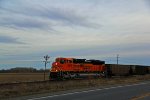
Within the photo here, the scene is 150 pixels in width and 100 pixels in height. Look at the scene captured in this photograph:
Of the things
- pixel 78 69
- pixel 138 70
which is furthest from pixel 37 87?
pixel 138 70

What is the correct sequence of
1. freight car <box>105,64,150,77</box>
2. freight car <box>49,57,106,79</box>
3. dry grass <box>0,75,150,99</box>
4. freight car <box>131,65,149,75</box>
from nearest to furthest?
dry grass <box>0,75,150,99</box>
freight car <box>49,57,106,79</box>
freight car <box>105,64,150,77</box>
freight car <box>131,65,149,75</box>

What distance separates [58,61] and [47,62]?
825 centimetres

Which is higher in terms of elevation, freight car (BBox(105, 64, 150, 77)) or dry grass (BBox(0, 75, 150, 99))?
freight car (BBox(105, 64, 150, 77))

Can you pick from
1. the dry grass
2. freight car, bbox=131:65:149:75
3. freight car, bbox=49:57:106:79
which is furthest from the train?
the dry grass

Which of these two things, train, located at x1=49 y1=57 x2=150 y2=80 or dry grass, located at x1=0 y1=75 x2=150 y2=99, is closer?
dry grass, located at x1=0 y1=75 x2=150 y2=99

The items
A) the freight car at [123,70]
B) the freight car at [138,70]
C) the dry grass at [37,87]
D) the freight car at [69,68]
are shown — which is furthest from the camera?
the freight car at [138,70]

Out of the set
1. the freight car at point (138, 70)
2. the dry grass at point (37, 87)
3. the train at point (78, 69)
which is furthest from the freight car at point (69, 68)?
the freight car at point (138, 70)

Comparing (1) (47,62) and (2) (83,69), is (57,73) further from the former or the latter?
(1) (47,62)

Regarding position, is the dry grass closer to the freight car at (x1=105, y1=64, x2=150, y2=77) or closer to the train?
the train

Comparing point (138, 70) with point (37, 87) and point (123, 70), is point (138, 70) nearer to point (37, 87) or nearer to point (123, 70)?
point (123, 70)

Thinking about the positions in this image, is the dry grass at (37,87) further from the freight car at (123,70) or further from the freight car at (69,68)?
the freight car at (123,70)

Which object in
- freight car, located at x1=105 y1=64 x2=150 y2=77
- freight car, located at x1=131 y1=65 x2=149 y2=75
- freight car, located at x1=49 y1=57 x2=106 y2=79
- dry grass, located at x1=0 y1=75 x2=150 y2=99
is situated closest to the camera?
dry grass, located at x1=0 y1=75 x2=150 y2=99

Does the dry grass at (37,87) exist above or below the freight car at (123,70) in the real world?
below

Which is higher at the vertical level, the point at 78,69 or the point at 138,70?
the point at 138,70
